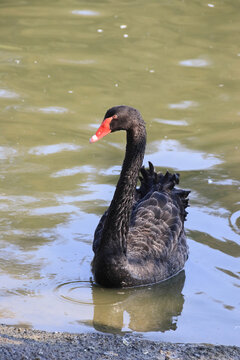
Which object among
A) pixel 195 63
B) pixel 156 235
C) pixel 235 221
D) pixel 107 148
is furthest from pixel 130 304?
pixel 195 63

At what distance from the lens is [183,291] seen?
5930 mm

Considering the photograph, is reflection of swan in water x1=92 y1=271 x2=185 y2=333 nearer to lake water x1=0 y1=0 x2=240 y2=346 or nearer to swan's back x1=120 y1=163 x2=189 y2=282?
lake water x1=0 y1=0 x2=240 y2=346

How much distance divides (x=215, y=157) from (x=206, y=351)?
13.4ft

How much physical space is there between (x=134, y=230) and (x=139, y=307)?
0.82m

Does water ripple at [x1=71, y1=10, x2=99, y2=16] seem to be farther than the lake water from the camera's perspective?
Yes

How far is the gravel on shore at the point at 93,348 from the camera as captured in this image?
14.2 ft

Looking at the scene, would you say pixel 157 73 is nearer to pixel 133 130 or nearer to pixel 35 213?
pixel 35 213

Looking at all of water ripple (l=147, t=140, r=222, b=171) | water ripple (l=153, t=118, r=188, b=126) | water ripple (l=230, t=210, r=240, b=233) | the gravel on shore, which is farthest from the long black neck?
water ripple (l=153, t=118, r=188, b=126)

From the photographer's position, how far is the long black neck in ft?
19.1

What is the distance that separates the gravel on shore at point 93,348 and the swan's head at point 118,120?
1525 millimetres

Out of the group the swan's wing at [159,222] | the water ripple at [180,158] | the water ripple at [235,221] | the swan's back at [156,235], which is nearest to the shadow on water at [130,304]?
the swan's back at [156,235]

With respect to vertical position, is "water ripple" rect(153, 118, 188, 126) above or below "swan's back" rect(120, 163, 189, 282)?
below

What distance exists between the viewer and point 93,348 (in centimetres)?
461

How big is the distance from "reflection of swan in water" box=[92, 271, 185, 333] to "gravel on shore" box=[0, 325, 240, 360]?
33cm
